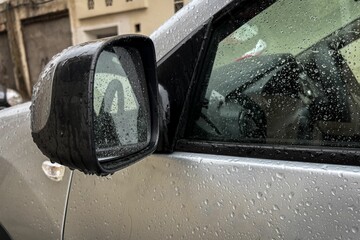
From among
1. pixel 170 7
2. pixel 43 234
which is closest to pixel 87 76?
pixel 43 234

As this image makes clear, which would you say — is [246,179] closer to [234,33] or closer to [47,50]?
[234,33]

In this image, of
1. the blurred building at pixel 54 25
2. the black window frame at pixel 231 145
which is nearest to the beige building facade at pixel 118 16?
the blurred building at pixel 54 25

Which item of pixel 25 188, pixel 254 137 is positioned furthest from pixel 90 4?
pixel 254 137

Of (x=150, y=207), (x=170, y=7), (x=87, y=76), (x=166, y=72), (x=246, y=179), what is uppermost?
(x=87, y=76)

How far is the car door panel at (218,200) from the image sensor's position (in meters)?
1.00

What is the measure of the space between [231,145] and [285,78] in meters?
0.25

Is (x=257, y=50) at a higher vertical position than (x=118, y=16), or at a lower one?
higher

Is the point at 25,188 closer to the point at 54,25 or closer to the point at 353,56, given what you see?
the point at 353,56

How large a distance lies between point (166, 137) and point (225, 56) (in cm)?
31

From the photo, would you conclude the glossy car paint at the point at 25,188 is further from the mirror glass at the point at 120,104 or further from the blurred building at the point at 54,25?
the blurred building at the point at 54,25

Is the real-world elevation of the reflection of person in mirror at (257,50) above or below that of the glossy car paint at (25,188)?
above

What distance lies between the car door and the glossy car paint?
228mm

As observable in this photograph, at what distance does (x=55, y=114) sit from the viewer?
1008 mm

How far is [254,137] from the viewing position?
1.22 m
